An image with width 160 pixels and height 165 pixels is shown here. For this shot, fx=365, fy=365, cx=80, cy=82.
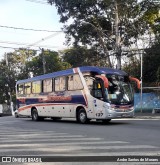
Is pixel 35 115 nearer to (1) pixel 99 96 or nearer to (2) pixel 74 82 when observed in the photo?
(2) pixel 74 82

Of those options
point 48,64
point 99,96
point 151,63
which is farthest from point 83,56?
point 99,96

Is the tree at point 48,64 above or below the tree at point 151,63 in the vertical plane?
above

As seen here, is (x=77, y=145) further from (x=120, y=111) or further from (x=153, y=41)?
(x=153, y=41)

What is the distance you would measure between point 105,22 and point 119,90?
1836cm

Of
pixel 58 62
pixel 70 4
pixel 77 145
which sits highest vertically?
pixel 70 4

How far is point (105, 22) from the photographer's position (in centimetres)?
3731

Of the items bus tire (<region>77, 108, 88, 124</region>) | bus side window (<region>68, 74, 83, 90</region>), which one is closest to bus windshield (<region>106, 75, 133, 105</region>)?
bus side window (<region>68, 74, 83, 90</region>)

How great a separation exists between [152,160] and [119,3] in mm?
26587

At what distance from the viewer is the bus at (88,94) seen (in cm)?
1973

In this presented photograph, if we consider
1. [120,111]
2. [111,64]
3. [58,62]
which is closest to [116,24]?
[111,64]

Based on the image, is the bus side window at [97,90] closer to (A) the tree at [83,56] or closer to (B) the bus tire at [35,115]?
(B) the bus tire at [35,115]

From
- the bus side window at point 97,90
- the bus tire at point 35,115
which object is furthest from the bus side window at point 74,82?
the bus tire at point 35,115

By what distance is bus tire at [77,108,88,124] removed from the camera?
827 inches

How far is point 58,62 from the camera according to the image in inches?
2190
